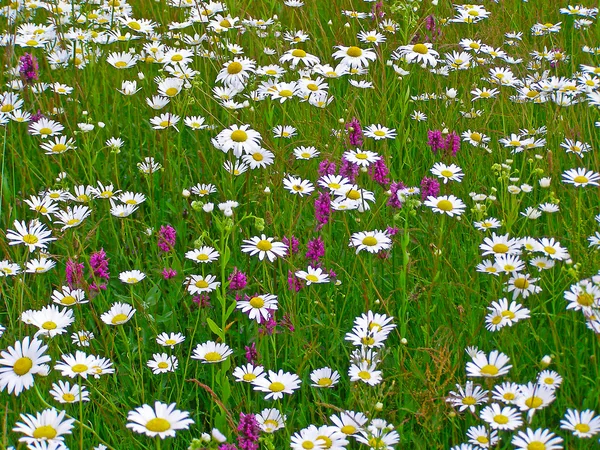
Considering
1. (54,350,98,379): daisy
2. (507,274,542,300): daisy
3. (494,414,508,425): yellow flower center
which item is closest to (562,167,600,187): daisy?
(507,274,542,300): daisy

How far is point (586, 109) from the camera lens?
3.40m

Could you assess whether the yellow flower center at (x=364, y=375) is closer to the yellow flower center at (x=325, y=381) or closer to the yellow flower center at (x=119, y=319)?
the yellow flower center at (x=325, y=381)

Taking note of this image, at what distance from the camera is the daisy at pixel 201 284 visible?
2408mm

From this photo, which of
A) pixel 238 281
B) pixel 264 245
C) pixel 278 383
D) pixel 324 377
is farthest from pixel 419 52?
pixel 278 383

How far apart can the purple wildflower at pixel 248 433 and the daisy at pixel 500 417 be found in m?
0.55

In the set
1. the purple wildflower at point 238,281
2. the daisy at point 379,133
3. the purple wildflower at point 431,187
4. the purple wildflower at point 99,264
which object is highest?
the daisy at point 379,133

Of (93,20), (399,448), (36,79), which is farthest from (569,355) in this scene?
(93,20)

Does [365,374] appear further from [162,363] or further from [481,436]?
[162,363]

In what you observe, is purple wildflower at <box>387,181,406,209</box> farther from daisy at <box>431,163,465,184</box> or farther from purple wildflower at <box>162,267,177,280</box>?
purple wildflower at <box>162,267,177,280</box>

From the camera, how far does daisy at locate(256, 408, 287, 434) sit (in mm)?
1945

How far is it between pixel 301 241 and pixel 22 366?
1.20 meters

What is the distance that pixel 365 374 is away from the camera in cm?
196

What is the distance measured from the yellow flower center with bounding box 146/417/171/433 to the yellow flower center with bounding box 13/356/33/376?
426 mm

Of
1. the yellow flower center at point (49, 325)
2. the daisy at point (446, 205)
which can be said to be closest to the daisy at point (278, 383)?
the yellow flower center at point (49, 325)
